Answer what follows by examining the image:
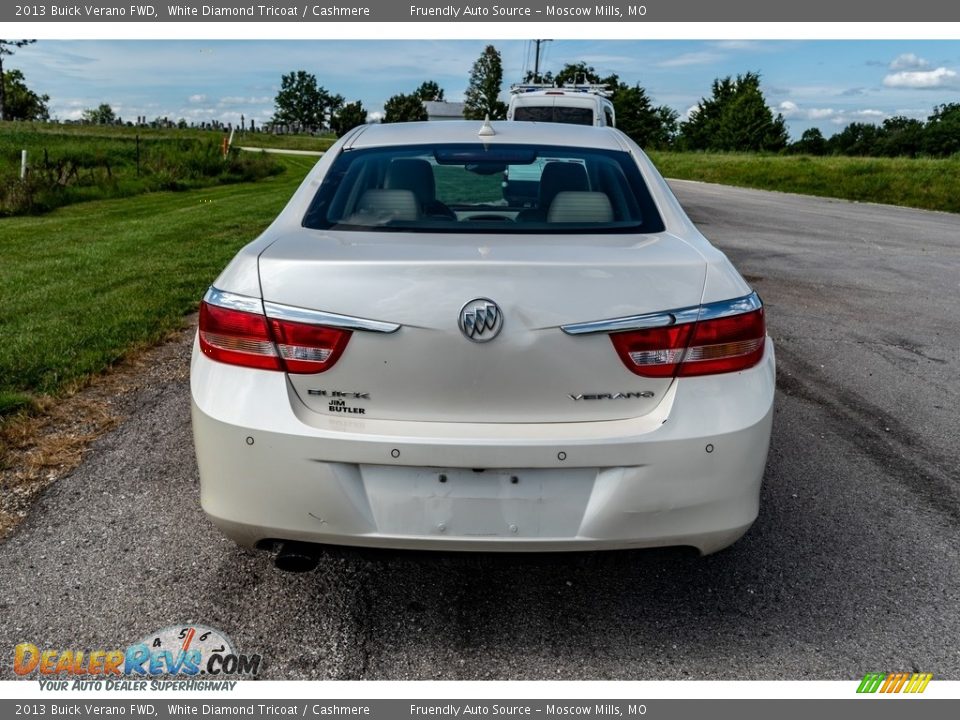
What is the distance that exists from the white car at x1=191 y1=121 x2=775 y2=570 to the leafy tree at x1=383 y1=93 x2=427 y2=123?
10483 centimetres

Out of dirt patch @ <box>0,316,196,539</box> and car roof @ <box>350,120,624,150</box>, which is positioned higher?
car roof @ <box>350,120,624,150</box>

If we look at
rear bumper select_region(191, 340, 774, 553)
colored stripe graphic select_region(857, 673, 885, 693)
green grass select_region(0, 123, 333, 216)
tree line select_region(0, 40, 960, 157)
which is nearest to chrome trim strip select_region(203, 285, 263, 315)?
rear bumper select_region(191, 340, 774, 553)

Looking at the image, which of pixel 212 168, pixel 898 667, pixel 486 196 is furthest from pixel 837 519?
pixel 212 168

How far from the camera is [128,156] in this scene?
27.6 meters

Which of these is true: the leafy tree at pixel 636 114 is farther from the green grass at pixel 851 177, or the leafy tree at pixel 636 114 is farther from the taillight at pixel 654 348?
the taillight at pixel 654 348

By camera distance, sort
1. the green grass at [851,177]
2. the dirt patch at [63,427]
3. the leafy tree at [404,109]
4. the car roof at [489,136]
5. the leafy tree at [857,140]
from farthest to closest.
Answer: the leafy tree at [404,109]
the leafy tree at [857,140]
the green grass at [851,177]
the dirt patch at [63,427]
the car roof at [489,136]

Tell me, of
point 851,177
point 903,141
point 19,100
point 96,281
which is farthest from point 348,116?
point 96,281

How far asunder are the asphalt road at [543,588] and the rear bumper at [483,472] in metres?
0.14

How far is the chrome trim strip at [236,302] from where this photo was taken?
244cm

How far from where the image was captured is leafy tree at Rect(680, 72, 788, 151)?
84500 mm

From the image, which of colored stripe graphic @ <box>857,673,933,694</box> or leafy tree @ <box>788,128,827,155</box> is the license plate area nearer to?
colored stripe graphic @ <box>857,673,933,694</box>

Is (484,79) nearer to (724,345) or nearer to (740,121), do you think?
(740,121)

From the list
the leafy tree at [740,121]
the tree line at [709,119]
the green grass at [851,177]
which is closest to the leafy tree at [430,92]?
the tree line at [709,119]

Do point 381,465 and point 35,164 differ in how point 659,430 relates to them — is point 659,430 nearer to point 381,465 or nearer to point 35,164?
point 381,465
